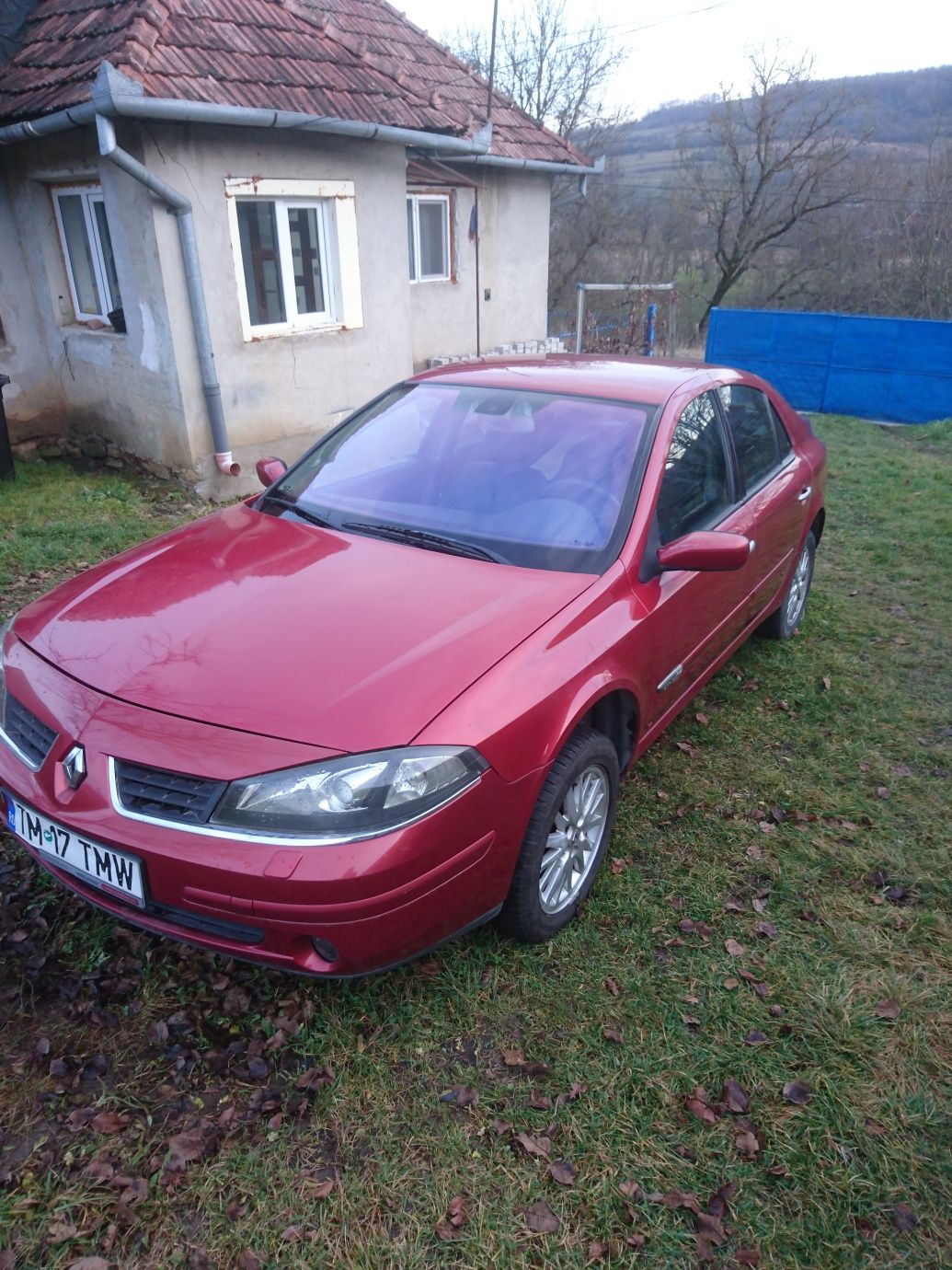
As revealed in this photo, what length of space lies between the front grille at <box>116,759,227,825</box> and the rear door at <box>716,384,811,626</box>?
2.44m

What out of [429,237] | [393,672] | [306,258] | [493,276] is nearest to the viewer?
[393,672]

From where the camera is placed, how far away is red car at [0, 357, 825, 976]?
78.5 inches

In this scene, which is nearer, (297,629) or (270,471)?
(297,629)

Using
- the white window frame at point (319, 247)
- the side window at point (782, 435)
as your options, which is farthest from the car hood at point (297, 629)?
the white window frame at point (319, 247)

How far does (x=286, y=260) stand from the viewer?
24.9 ft

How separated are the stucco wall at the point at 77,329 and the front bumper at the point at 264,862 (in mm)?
5424

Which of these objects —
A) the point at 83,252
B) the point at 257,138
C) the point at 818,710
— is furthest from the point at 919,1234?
the point at 83,252

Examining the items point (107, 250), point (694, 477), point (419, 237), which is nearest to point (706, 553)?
point (694, 477)

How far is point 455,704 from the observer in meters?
2.13

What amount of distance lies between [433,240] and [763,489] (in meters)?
8.33

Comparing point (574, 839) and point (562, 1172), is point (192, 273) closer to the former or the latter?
point (574, 839)

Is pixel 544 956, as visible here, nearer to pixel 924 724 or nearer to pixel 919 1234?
pixel 919 1234

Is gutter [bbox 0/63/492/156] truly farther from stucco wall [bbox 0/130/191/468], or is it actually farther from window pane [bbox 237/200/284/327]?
window pane [bbox 237/200/284/327]

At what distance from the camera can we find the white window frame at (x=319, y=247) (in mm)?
7035
